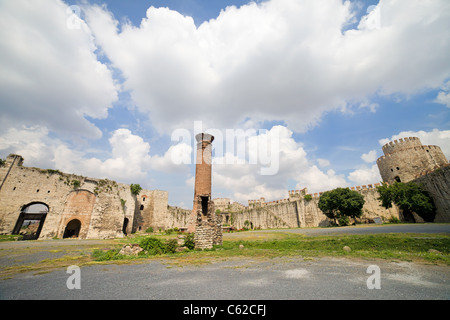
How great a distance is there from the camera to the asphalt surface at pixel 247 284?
327 centimetres

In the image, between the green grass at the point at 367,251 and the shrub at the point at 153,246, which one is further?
the shrub at the point at 153,246

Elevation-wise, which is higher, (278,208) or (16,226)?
(278,208)

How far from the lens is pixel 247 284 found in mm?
3953

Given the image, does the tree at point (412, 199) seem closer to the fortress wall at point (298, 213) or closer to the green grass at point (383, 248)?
the fortress wall at point (298, 213)

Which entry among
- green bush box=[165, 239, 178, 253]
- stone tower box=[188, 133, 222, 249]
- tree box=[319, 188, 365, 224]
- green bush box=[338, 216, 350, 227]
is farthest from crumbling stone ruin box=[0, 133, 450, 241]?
green bush box=[338, 216, 350, 227]

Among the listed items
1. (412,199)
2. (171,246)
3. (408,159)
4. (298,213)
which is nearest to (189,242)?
(171,246)

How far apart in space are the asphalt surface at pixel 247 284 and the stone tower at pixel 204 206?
20.0 feet

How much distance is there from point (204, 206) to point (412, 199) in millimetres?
27065

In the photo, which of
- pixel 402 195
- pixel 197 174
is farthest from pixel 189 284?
pixel 402 195

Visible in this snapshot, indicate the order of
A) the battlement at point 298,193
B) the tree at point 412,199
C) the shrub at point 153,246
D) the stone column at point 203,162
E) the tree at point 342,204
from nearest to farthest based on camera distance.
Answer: the shrub at point 153,246
the stone column at point 203,162
the tree at point 412,199
the tree at point 342,204
the battlement at point 298,193

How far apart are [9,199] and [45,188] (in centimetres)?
297

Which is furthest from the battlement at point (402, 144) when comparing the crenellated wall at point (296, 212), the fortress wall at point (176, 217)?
the fortress wall at point (176, 217)

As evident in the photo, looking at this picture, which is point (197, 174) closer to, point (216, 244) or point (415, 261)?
point (216, 244)
